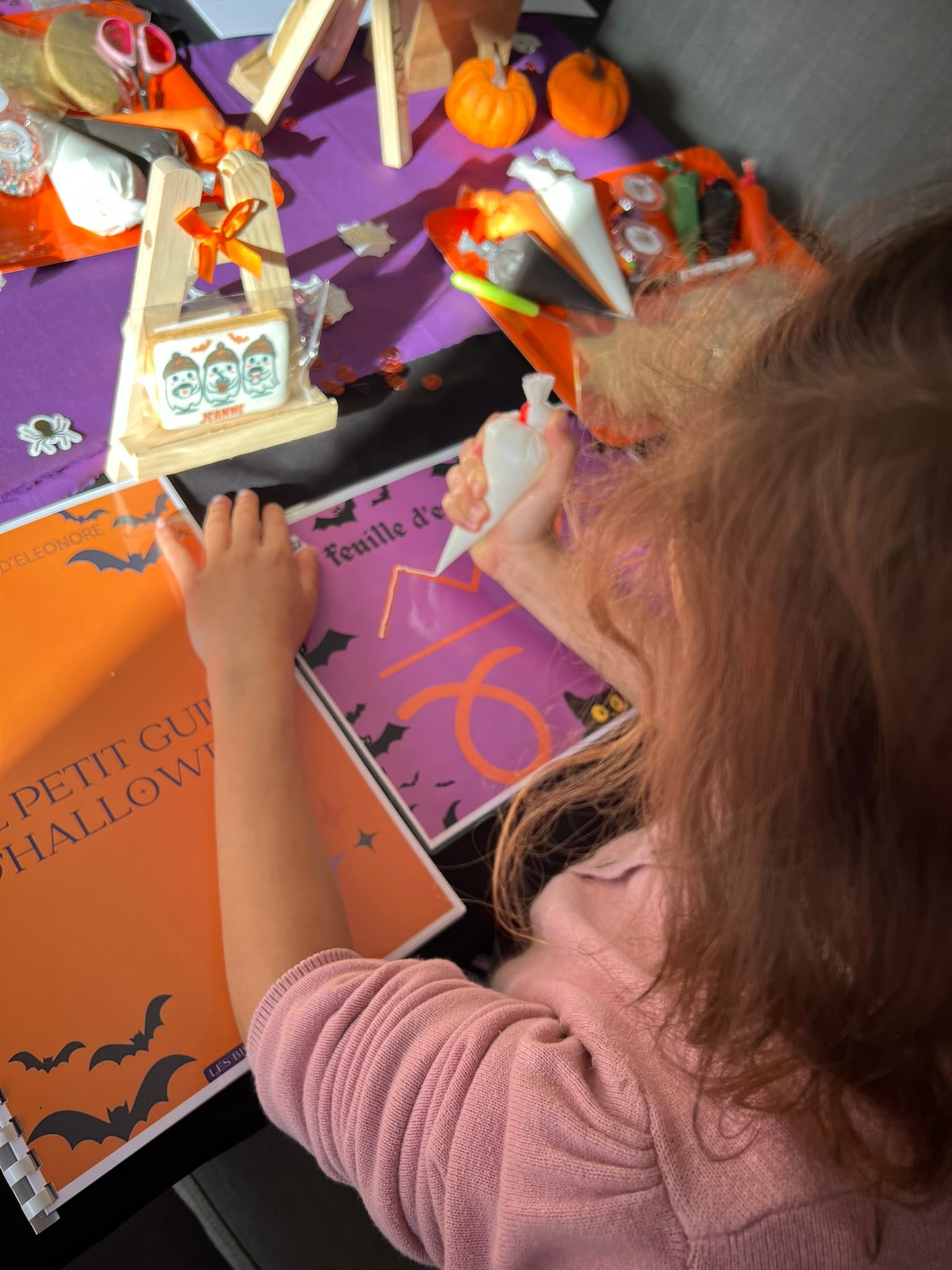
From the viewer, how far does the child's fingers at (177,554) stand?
628 mm

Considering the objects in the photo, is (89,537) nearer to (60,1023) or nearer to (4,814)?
(4,814)

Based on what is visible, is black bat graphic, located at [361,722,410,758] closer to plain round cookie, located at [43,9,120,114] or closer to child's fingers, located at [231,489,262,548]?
child's fingers, located at [231,489,262,548]

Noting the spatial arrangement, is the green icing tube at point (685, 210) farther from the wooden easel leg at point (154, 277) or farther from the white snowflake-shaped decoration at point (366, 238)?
the wooden easel leg at point (154, 277)

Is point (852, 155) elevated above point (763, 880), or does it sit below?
above

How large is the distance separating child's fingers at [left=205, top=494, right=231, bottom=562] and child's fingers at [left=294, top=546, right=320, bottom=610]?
2.0 inches

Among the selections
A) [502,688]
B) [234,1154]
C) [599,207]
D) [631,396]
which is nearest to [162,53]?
[599,207]

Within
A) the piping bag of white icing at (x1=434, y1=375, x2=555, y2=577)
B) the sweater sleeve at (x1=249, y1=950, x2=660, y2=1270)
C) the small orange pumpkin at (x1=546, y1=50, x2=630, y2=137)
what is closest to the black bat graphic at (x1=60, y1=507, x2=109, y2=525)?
the piping bag of white icing at (x1=434, y1=375, x2=555, y2=577)

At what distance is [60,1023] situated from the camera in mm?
479

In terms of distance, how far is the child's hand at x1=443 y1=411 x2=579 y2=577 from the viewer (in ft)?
2.31

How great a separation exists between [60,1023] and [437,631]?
35 cm

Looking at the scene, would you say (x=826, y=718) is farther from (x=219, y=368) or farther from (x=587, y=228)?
(x=587, y=228)

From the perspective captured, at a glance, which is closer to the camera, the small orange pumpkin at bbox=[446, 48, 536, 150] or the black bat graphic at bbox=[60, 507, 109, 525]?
the black bat graphic at bbox=[60, 507, 109, 525]

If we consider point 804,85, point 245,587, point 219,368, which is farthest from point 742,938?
point 804,85

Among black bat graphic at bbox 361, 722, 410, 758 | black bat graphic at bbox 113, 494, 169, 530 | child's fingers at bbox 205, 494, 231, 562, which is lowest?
black bat graphic at bbox 361, 722, 410, 758
